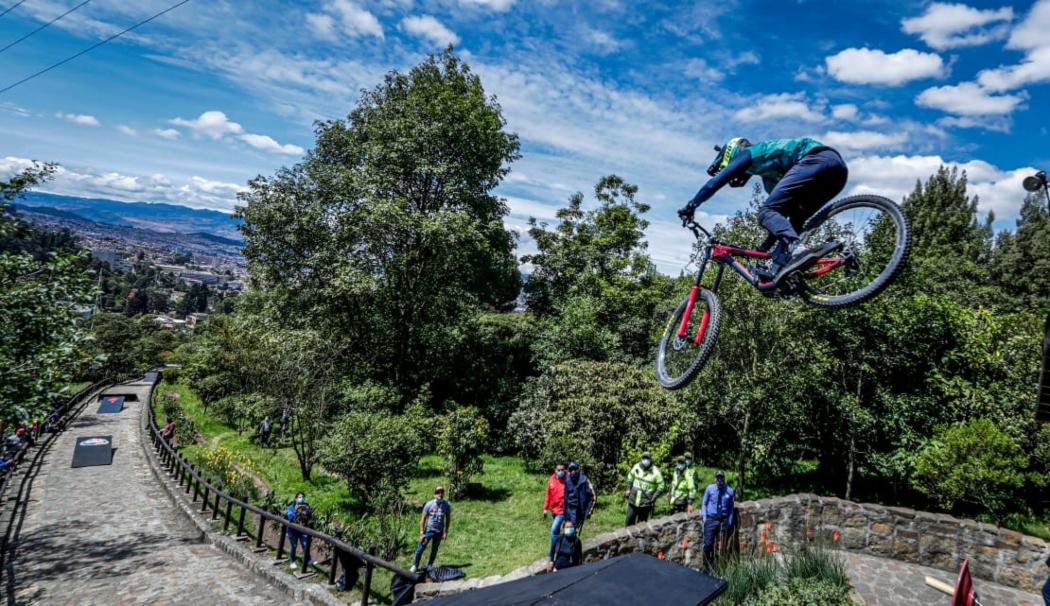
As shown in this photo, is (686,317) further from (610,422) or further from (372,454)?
(610,422)

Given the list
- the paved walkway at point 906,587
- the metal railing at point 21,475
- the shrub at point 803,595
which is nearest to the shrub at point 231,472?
the metal railing at point 21,475

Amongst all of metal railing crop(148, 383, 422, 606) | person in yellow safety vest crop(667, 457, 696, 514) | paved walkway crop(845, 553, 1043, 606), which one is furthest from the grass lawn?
paved walkway crop(845, 553, 1043, 606)

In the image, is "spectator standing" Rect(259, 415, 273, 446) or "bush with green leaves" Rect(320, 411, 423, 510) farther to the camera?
"spectator standing" Rect(259, 415, 273, 446)

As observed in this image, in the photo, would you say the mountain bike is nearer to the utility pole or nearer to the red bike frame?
the red bike frame

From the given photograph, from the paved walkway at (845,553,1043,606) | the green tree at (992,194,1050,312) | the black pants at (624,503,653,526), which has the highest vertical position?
the green tree at (992,194,1050,312)

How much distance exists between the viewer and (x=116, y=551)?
11.7 m

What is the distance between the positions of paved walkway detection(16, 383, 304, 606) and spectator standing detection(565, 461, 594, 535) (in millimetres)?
5326

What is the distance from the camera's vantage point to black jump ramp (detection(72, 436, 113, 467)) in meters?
20.5

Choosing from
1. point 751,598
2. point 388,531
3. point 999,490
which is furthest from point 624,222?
point 751,598

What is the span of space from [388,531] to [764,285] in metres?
10.4

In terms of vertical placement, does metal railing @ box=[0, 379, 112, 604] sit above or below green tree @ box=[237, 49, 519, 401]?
below

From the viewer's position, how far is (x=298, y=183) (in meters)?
23.4

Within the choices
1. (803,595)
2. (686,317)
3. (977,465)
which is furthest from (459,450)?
(977,465)

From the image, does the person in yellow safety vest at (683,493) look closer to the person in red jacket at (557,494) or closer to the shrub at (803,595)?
the person in red jacket at (557,494)
